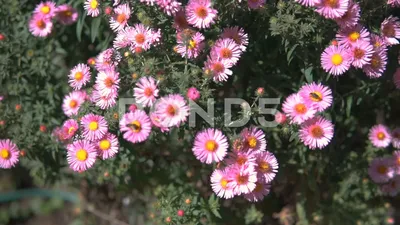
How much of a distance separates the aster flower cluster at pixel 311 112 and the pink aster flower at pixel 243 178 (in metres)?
0.26

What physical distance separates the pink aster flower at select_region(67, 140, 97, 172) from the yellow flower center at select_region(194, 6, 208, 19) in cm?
62

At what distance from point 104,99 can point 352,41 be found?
37.5 inches

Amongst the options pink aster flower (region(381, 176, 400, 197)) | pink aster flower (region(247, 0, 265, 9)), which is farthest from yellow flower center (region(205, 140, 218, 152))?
pink aster flower (region(381, 176, 400, 197))

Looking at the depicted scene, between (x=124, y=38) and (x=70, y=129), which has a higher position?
(x=124, y=38)

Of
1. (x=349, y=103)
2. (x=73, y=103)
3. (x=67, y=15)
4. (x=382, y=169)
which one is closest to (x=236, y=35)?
(x=349, y=103)

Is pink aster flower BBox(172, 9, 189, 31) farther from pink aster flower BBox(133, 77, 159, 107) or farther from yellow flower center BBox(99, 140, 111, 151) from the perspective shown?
yellow flower center BBox(99, 140, 111, 151)

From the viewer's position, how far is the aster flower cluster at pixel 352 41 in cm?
182

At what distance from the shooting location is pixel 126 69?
2023 millimetres

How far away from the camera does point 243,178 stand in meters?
1.82

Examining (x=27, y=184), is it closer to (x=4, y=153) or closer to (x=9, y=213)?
(x=9, y=213)

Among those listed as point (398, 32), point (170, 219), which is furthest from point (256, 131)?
point (398, 32)

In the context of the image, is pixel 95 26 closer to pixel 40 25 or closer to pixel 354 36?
pixel 40 25

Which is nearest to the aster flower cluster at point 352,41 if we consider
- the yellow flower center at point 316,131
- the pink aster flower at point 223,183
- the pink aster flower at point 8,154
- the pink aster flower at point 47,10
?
the yellow flower center at point 316,131

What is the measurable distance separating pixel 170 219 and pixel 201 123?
46cm
